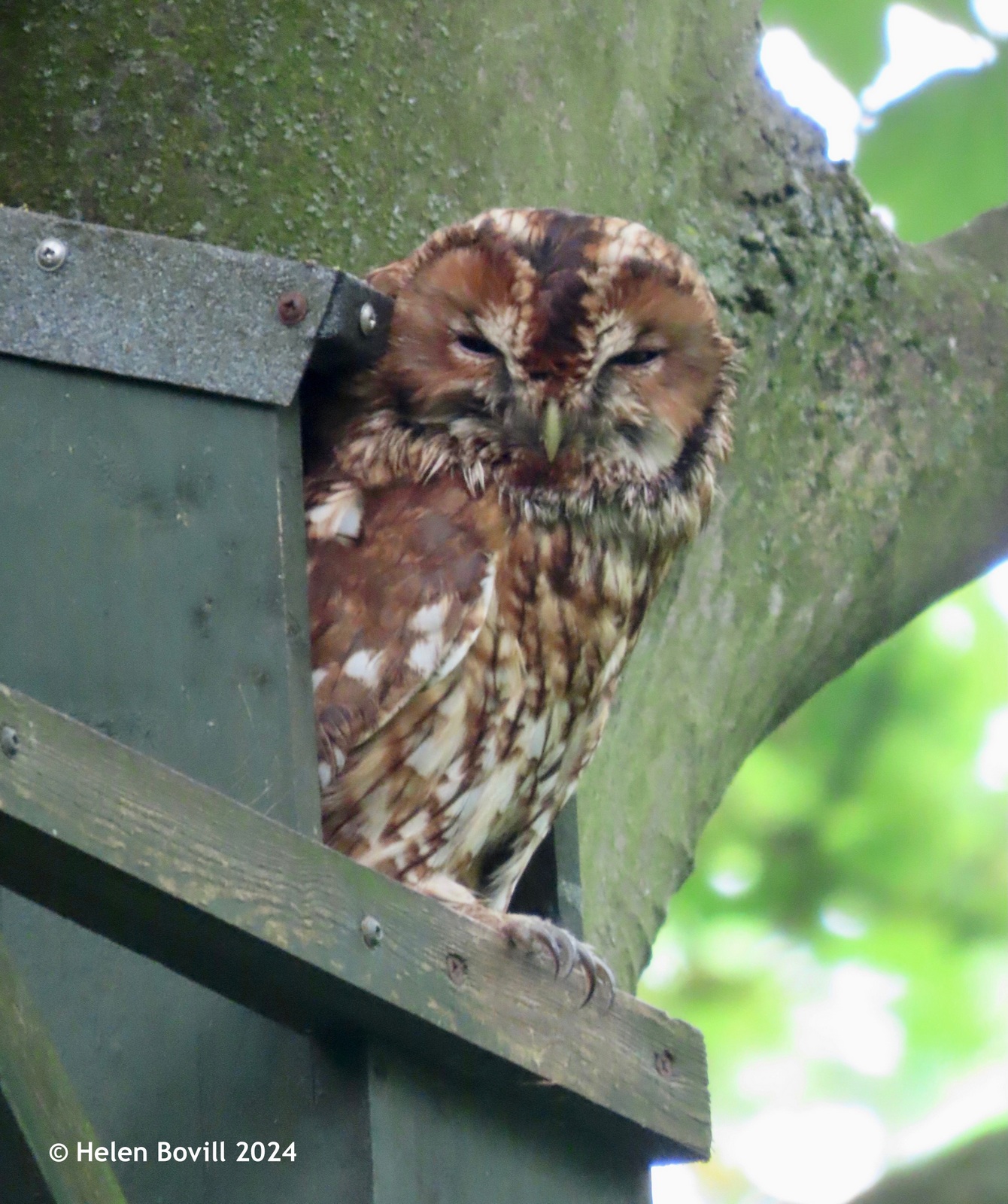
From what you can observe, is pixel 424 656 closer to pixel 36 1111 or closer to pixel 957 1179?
pixel 36 1111

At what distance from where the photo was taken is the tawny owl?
6.26 feet

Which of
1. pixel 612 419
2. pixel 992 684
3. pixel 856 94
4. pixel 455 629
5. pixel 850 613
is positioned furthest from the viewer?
pixel 992 684

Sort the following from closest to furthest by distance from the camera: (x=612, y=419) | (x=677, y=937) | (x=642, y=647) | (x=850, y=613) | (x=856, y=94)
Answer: (x=612, y=419)
(x=642, y=647)
(x=850, y=613)
(x=856, y=94)
(x=677, y=937)

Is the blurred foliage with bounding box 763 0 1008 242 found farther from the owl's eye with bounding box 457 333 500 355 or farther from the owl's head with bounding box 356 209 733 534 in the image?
the owl's eye with bounding box 457 333 500 355

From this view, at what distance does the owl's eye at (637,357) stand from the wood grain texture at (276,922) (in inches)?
27.4

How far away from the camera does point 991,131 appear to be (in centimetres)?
351

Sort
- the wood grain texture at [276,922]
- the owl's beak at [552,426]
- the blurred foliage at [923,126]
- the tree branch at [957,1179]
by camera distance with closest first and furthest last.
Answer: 1. the wood grain texture at [276,922]
2. the owl's beak at [552,426]
3. the tree branch at [957,1179]
4. the blurred foliage at [923,126]

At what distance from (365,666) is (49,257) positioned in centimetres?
50

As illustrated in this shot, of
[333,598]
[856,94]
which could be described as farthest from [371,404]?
[856,94]

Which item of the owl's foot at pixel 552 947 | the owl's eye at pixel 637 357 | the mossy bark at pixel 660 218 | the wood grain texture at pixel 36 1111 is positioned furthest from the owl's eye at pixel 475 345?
the wood grain texture at pixel 36 1111

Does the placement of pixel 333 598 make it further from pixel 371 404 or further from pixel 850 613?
pixel 850 613

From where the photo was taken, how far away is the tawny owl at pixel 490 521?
6.26 feet

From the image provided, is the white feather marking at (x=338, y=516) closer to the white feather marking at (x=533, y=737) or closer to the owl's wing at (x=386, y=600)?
the owl's wing at (x=386, y=600)

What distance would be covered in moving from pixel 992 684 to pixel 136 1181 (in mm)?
3551
